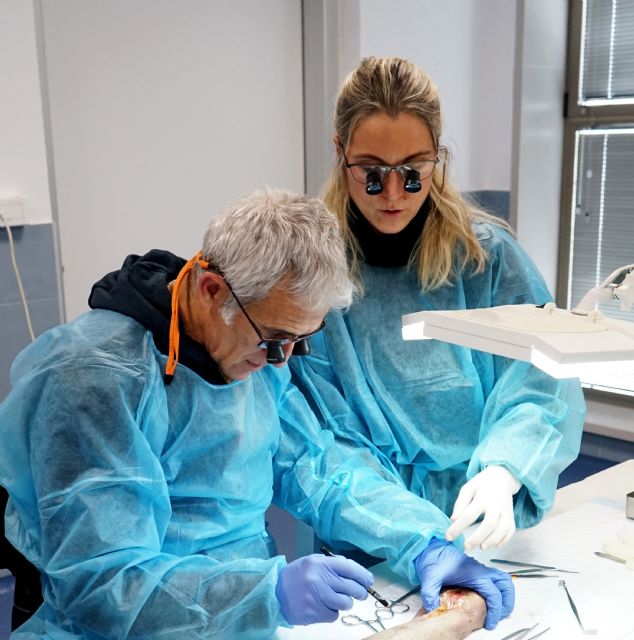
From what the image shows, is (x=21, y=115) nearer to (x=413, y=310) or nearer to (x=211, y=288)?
(x=413, y=310)

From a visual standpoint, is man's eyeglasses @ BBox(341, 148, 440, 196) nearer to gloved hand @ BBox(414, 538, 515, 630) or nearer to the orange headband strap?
the orange headband strap

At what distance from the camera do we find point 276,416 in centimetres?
163

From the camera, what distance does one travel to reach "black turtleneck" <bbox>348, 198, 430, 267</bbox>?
1874 mm

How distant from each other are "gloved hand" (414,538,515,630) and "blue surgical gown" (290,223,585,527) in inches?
10.3

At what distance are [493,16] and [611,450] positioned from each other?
2.21 metres

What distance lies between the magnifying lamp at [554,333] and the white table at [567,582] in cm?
43

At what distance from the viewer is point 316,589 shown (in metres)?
1.28

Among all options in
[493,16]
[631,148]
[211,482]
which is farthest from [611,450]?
[211,482]

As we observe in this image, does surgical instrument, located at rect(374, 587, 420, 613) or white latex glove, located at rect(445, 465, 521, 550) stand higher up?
white latex glove, located at rect(445, 465, 521, 550)

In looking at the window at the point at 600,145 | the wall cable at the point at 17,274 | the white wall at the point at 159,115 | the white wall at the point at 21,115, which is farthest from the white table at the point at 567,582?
the window at the point at 600,145

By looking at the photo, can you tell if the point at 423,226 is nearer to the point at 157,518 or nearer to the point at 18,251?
Answer: the point at 157,518

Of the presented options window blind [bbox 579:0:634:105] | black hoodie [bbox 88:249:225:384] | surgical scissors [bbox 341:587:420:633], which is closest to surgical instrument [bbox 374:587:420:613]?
surgical scissors [bbox 341:587:420:633]

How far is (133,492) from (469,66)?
3.51 metres

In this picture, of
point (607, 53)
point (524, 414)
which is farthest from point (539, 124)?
point (524, 414)
